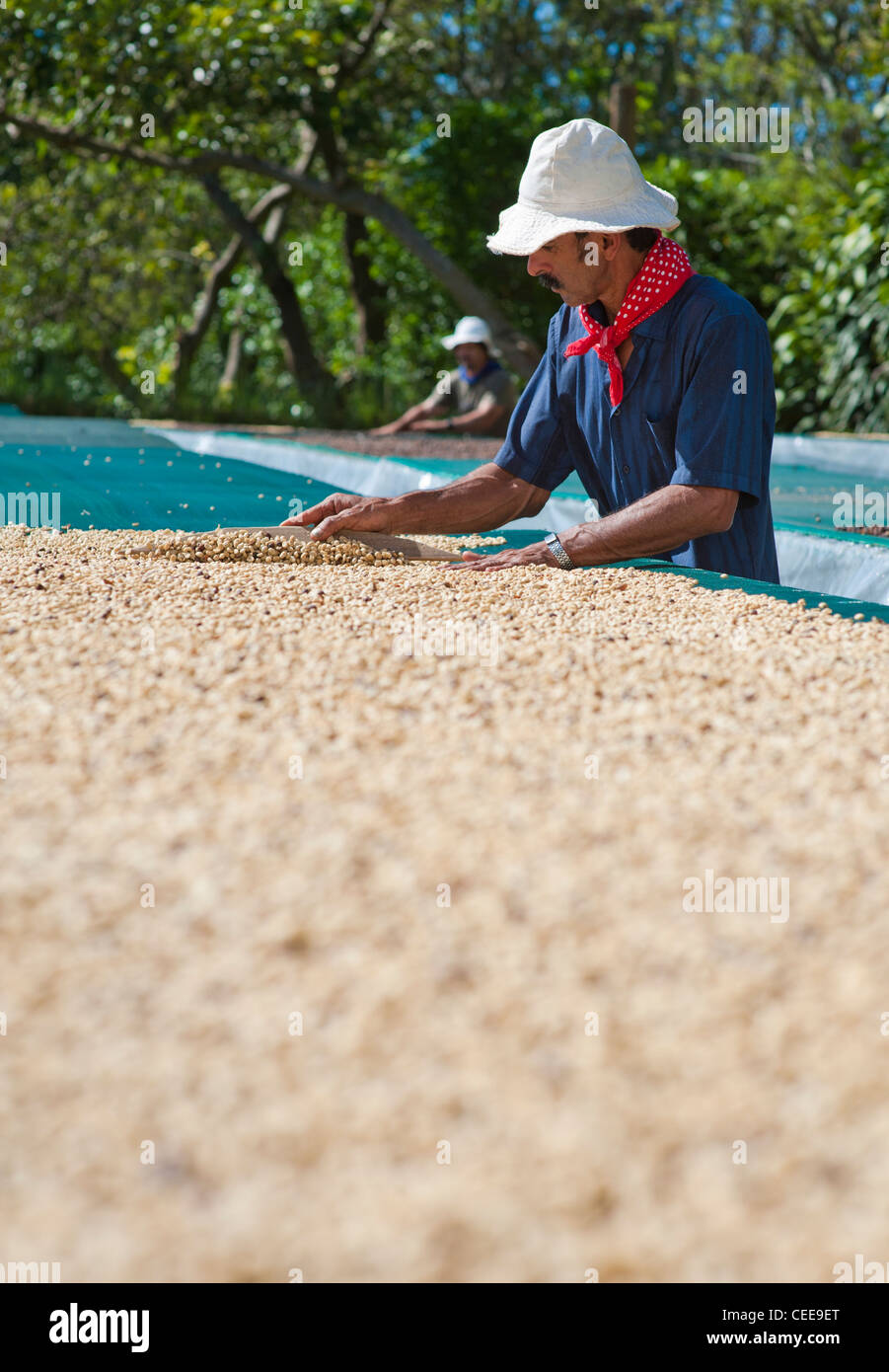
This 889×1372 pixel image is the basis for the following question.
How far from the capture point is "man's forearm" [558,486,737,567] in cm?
247

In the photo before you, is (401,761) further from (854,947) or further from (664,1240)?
(664,1240)

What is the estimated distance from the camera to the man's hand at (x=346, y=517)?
2738 mm

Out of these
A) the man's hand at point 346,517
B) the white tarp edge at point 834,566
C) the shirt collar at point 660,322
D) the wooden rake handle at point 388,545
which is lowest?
the white tarp edge at point 834,566

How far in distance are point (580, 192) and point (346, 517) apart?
830 millimetres

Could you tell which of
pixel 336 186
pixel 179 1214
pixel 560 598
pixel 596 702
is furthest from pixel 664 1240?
pixel 336 186

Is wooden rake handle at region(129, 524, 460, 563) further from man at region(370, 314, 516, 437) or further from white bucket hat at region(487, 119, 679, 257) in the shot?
man at region(370, 314, 516, 437)

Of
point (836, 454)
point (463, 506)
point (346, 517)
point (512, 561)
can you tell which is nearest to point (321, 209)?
point (836, 454)

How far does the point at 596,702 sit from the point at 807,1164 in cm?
82

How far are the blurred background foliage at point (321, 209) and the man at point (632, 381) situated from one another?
509 centimetres

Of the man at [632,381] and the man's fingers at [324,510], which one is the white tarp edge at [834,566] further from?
the man's fingers at [324,510]

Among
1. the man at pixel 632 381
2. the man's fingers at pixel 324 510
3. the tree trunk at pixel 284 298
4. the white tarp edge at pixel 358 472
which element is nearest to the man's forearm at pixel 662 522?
the man at pixel 632 381

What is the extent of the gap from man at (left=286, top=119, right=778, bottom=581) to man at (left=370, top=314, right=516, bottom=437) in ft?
15.5

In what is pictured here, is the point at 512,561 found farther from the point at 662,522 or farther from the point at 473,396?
the point at 473,396

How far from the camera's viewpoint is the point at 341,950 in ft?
3.56
